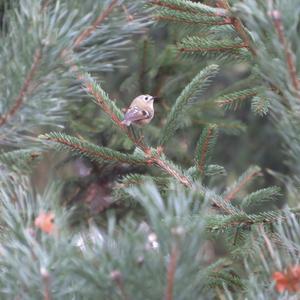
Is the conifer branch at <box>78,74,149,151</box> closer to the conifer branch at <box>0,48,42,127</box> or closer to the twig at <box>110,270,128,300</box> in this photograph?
the conifer branch at <box>0,48,42,127</box>

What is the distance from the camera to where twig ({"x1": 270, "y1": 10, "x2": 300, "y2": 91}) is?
105cm

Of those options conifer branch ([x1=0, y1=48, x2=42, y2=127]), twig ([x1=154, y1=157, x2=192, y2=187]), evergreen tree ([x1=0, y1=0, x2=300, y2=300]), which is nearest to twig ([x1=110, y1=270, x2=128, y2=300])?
evergreen tree ([x1=0, y1=0, x2=300, y2=300])

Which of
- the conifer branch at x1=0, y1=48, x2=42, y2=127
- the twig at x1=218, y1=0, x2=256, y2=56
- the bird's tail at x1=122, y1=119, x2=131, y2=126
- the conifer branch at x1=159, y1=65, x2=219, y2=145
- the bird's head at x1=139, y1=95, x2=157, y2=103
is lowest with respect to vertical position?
the bird's head at x1=139, y1=95, x2=157, y2=103

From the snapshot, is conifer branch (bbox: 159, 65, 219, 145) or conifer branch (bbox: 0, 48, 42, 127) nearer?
conifer branch (bbox: 0, 48, 42, 127)

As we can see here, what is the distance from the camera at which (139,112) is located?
7.62 feet

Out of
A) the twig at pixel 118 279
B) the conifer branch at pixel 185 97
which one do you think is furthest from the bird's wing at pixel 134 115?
the twig at pixel 118 279

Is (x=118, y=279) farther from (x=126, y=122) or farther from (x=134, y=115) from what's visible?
(x=134, y=115)

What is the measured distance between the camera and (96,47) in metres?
1.28

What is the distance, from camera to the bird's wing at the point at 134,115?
2019mm

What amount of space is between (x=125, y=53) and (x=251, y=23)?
2702mm

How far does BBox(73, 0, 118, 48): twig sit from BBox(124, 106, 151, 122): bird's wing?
0.73 metres

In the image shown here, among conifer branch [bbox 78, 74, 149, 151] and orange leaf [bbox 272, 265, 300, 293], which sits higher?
orange leaf [bbox 272, 265, 300, 293]

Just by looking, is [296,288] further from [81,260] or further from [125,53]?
[125,53]

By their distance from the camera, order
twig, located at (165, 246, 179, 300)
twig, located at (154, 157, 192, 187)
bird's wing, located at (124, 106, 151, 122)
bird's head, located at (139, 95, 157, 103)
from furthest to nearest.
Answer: bird's head, located at (139, 95, 157, 103), bird's wing, located at (124, 106, 151, 122), twig, located at (154, 157, 192, 187), twig, located at (165, 246, 179, 300)
